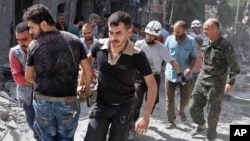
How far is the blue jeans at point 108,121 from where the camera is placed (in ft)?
11.6

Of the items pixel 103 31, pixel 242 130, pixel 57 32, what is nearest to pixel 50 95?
pixel 57 32

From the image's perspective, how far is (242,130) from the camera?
4.33 m

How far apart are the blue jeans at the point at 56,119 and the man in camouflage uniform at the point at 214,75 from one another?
2.51m

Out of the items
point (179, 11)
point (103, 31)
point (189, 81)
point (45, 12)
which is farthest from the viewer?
point (179, 11)

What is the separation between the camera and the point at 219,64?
5.36 m

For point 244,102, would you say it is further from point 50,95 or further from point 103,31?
point 50,95

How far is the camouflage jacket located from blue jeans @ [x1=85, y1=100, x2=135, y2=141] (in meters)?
2.15

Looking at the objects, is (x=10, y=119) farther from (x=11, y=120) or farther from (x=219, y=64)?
(x=219, y=64)

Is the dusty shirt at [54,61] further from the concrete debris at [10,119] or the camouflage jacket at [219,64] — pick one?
the camouflage jacket at [219,64]

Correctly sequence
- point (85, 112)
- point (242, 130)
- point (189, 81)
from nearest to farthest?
point (242, 130) → point (189, 81) → point (85, 112)

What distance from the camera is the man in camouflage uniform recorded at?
5180mm

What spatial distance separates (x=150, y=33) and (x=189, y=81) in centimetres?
133

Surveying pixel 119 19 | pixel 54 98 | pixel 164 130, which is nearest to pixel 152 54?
pixel 164 130

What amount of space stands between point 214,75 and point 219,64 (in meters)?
0.18
